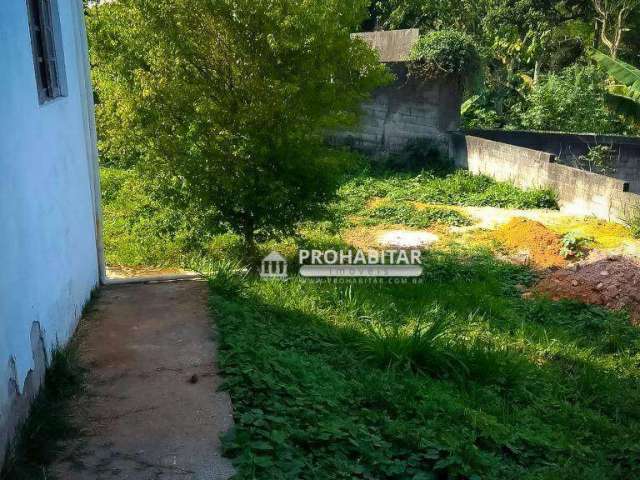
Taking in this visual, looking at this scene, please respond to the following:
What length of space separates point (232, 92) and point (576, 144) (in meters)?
9.58

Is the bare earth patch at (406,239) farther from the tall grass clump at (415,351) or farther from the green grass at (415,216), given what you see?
the tall grass clump at (415,351)

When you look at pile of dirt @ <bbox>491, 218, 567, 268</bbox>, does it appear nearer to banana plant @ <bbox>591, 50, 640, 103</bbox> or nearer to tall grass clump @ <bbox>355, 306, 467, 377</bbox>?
banana plant @ <bbox>591, 50, 640, 103</bbox>

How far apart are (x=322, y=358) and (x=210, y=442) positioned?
1868mm

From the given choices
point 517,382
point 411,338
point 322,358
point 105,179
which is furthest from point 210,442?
point 105,179

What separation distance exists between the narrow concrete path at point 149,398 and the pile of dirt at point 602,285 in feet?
14.9

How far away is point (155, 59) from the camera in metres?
7.18

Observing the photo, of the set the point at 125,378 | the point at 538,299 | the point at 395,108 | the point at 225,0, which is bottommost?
the point at 538,299

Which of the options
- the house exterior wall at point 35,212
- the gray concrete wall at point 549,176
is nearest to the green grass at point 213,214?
the gray concrete wall at point 549,176

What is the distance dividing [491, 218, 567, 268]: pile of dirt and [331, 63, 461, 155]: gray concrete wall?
18.0 ft

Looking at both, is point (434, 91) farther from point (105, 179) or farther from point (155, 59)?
point (155, 59)

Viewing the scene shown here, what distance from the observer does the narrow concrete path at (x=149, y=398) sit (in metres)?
3.21

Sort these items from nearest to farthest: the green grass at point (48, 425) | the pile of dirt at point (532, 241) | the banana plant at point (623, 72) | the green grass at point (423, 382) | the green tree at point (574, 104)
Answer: the green grass at point (48, 425) < the green grass at point (423, 382) < the pile of dirt at point (532, 241) < the banana plant at point (623, 72) < the green tree at point (574, 104)

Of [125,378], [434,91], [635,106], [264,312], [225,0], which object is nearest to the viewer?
[125,378]

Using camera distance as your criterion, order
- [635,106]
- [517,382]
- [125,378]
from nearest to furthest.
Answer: [125,378] < [517,382] < [635,106]
